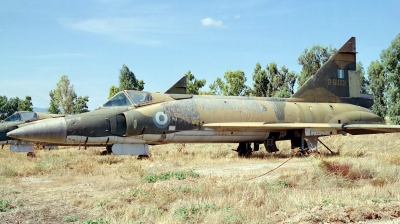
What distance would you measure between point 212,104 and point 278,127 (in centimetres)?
266

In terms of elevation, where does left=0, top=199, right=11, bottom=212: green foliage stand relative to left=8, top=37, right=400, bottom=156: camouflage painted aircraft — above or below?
below

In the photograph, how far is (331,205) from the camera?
256 inches

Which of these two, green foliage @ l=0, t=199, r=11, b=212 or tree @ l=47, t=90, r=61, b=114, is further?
tree @ l=47, t=90, r=61, b=114

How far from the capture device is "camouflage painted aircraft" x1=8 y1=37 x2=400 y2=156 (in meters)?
13.1

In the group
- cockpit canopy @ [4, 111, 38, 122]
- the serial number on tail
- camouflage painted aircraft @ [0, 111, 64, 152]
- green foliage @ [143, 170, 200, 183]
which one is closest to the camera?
green foliage @ [143, 170, 200, 183]

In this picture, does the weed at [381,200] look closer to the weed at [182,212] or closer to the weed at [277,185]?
the weed at [277,185]

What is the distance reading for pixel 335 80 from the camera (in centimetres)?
1878

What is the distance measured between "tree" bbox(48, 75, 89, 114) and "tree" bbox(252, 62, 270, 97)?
27127 millimetres

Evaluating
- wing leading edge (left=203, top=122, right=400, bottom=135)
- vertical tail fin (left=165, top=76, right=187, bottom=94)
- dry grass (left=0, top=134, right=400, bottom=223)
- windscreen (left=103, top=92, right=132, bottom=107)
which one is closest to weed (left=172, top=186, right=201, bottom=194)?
dry grass (left=0, top=134, right=400, bottom=223)

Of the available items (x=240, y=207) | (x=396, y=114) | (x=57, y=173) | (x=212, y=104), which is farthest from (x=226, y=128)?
(x=396, y=114)

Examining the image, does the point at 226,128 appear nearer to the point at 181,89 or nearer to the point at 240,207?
the point at 181,89

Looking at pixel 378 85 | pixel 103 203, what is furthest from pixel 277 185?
pixel 378 85

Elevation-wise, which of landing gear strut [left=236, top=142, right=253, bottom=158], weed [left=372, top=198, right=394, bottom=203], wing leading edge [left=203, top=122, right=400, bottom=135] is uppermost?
wing leading edge [left=203, top=122, right=400, bottom=135]

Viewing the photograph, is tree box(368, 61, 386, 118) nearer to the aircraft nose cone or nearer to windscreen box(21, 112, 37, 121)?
windscreen box(21, 112, 37, 121)
